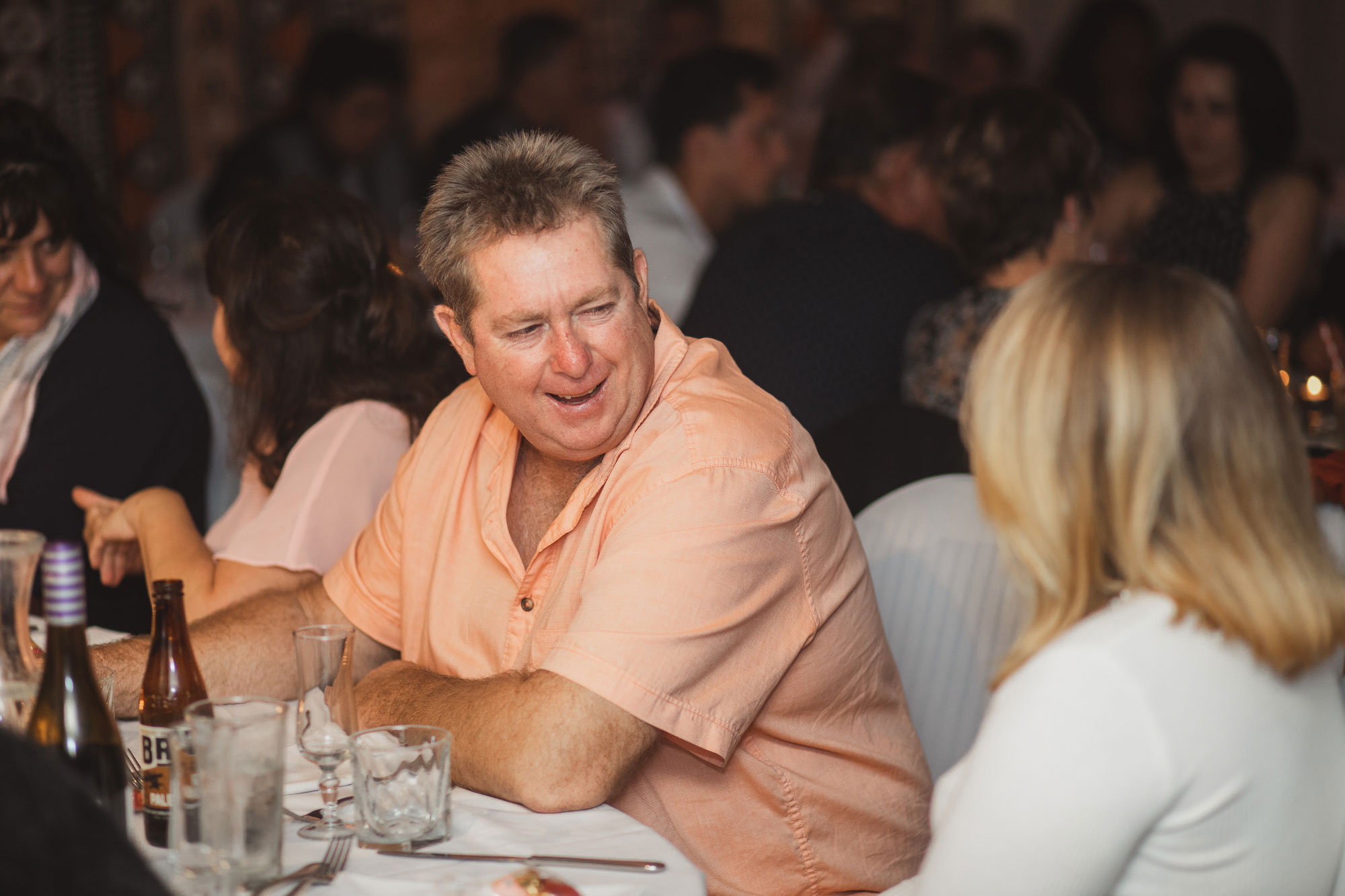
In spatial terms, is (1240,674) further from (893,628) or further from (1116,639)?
(893,628)

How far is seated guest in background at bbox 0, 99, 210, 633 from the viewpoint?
249cm

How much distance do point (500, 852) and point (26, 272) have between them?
177 cm

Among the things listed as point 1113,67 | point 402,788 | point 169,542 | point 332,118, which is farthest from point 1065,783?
point 1113,67

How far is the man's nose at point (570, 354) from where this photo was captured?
1594 mm

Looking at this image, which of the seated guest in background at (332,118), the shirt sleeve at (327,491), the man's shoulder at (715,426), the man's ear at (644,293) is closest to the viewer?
the man's shoulder at (715,426)

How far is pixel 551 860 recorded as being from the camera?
1240 mm

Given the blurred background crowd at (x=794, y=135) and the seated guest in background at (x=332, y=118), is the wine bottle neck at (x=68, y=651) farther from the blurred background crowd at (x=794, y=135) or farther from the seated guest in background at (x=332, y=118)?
the seated guest in background at (x=332, y=118)

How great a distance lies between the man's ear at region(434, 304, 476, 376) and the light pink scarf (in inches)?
47.1

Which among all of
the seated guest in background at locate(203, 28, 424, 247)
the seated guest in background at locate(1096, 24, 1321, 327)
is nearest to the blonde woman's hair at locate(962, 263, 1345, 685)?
the seated guest in background at locate(1096, 24, 1321, 327)

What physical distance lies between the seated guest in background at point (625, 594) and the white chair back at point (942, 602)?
261 mm

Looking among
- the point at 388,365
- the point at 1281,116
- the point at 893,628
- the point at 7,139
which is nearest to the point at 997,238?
the point at 893,628

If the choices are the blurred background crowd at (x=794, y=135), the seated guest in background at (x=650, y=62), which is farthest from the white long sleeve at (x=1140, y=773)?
the seated guest in background at (x=650, y=62)

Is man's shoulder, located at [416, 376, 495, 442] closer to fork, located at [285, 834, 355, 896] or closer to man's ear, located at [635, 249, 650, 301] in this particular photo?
man's ear, located at [635, 249, 650, 301]

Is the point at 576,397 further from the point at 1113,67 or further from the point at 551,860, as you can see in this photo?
the point at 1113,67
